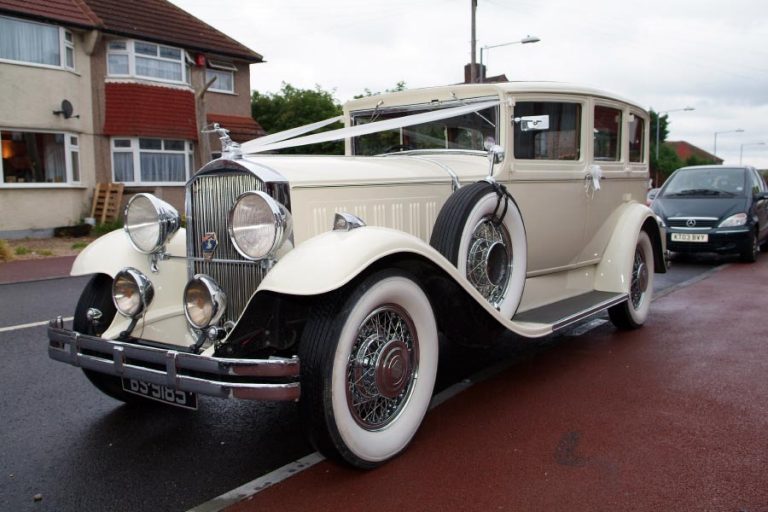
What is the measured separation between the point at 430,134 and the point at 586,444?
2661mm

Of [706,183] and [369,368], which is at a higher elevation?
[706,183]

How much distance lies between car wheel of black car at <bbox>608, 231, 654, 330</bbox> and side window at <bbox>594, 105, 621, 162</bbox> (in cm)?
80

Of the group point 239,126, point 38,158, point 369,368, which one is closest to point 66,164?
point 38,158

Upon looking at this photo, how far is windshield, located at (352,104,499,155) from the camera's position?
15.7ft

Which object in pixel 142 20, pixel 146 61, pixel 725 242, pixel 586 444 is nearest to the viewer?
pixel 586 444

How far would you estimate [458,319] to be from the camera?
3.78 meters

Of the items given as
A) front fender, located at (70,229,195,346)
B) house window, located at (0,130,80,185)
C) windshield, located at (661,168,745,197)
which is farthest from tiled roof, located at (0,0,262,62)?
front fender, located at (70,229,195,346)

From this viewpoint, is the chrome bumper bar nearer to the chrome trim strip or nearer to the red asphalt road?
the red asphalt road

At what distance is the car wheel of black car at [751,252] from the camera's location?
11.0 m

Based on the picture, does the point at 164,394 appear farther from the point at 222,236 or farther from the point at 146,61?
the point at 146,61

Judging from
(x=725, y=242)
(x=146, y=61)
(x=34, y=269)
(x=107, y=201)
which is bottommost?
(x=34, y=269)

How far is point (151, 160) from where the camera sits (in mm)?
19406

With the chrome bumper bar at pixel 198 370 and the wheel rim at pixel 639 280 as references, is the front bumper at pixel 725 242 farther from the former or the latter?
the chrome bumper bar at pixel 198 370

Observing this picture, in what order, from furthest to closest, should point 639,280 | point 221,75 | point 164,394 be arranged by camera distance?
point 221,75 < point 639,280 < point 164,394
